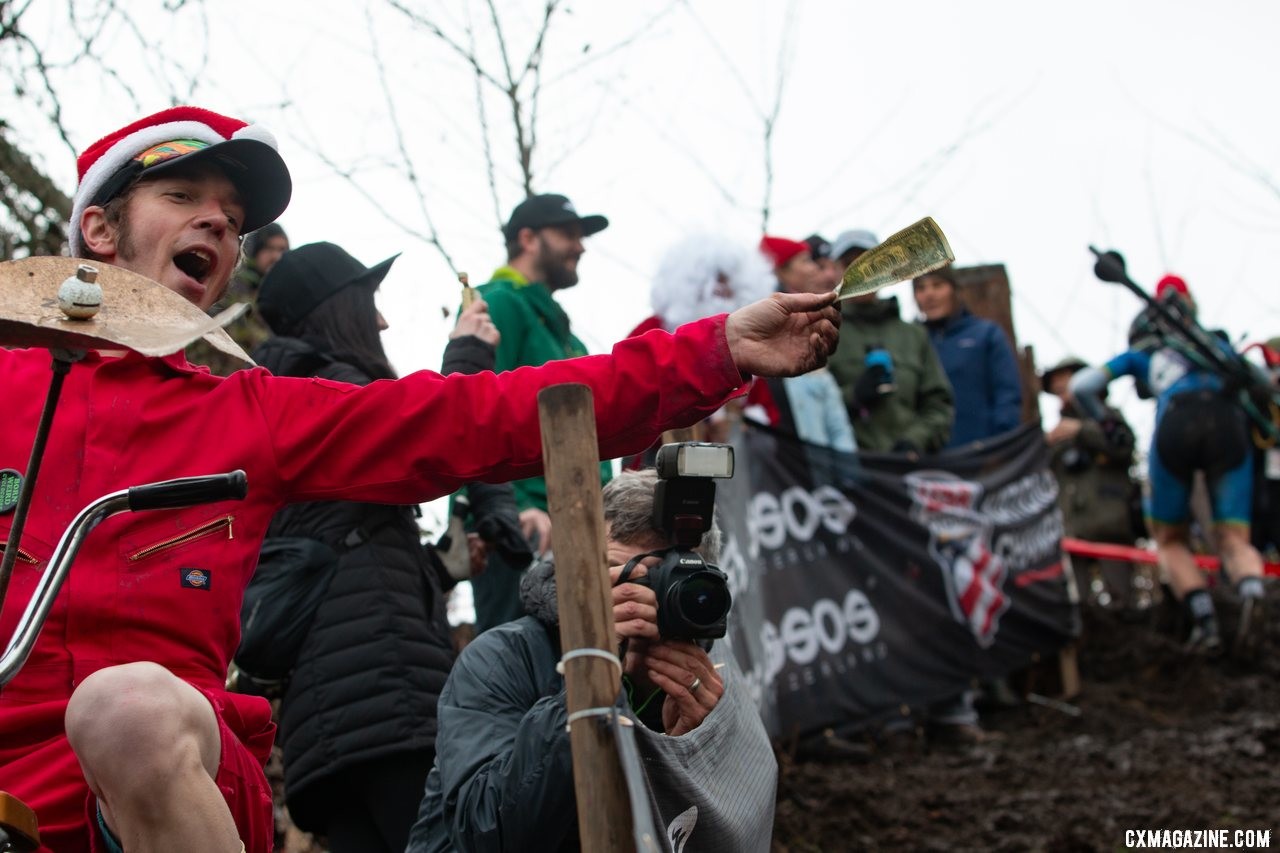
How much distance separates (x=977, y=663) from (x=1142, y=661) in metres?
1.80

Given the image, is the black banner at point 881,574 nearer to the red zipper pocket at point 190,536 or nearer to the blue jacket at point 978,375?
the blue jacket at point 978,375

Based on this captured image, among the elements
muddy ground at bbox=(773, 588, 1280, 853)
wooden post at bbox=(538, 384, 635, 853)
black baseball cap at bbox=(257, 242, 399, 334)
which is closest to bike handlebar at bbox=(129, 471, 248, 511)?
wooden post at bbox=(538, 384, 635, 853)

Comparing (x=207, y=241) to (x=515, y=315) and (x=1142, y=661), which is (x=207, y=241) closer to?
(x=515, y=315)

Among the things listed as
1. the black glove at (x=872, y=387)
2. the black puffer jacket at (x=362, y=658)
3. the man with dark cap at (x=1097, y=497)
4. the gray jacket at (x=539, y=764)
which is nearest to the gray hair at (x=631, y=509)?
the gray jacket at (x=539, y=764)

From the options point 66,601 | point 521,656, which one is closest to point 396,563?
point 521,656

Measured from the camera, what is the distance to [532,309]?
17.3 ft

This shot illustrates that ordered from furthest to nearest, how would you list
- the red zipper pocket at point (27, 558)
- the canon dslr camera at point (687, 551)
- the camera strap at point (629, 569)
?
the camera strap at point (629, 569) < the canon dslr camera at point (687, 551) < the red zipper pocket at point (27, 558)

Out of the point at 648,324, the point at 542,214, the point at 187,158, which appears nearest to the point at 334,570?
the point at 187,158

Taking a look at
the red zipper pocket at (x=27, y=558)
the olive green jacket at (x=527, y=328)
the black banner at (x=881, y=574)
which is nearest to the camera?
the red zipper pocket at (x=27, y=558)

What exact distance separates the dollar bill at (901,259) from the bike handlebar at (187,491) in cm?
106

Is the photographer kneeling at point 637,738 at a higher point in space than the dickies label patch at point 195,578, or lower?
lower

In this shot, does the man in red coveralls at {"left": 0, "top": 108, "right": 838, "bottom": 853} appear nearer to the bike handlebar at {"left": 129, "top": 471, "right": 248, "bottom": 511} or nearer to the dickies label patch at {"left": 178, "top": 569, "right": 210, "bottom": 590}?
the dickies label patch at {"left": 178, "top": 569, "right": 210, "bottom": 590}

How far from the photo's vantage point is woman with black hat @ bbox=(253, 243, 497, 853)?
139 inches

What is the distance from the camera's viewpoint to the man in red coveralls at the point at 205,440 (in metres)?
2.26
